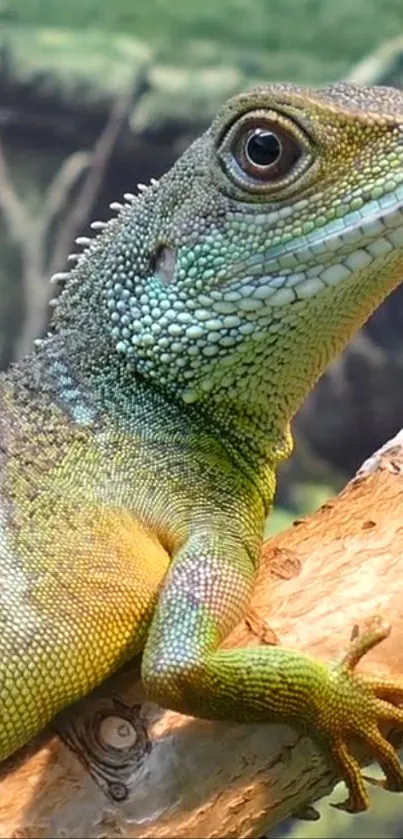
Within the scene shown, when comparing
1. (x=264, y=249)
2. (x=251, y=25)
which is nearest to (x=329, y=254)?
(x=264, y=249)

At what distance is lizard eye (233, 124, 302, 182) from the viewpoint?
9.08ft

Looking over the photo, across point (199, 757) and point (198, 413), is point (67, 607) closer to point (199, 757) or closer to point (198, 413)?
point (199, 757)

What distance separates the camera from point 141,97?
5.87m

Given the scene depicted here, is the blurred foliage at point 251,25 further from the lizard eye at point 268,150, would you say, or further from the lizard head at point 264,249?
the lizard eye at point 268,150

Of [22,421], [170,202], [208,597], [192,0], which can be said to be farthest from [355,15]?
[208,597]

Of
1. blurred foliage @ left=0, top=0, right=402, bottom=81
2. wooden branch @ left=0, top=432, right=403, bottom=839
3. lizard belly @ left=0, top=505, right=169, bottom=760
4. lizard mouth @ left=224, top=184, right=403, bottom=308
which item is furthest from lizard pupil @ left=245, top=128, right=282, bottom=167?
blurred foliage @ left=0, top=0, right=402, bottom=81

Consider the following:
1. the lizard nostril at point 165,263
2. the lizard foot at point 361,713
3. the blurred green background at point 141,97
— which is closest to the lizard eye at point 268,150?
the lizard nostril at point 165,263

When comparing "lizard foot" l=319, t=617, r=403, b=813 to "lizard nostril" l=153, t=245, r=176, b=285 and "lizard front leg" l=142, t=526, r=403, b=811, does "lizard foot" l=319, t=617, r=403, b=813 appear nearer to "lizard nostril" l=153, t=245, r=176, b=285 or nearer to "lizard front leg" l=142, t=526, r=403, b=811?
"lizard front leg" l=142, t=526, r=403, b=811

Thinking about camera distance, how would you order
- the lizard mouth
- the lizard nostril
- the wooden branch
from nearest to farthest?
the wooden branch → the lizard mouth → the lizard nostril

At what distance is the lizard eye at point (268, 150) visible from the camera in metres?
2.76

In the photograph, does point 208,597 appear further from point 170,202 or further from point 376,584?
point 170,202

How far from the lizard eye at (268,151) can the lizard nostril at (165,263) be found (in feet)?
1.11

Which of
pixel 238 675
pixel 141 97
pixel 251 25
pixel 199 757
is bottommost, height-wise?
pixel 199 757

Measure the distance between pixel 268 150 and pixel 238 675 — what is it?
1.38 metres
